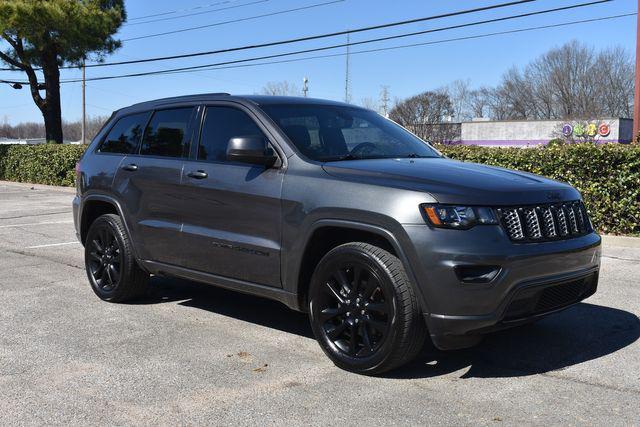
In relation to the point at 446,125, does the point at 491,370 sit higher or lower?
lower

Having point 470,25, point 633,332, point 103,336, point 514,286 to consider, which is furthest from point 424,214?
point 470,25

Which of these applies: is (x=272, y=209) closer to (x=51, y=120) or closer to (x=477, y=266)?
(x=477, y=266)

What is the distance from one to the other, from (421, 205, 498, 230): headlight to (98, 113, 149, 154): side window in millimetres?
3230

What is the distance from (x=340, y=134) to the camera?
5.06 metres

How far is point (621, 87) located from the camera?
7219 centimetres

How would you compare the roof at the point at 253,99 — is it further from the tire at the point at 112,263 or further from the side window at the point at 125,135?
the tire at the point at 112,263

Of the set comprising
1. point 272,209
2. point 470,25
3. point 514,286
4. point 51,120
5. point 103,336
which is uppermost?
point 470,25

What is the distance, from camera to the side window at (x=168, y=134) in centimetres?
549

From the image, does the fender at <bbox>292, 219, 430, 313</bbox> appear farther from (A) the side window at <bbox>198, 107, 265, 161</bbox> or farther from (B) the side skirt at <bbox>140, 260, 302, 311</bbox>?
(A) the side window at <bbox>198, 107, 265, 161</bbox>

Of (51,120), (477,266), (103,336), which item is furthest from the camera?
→ (51,120)

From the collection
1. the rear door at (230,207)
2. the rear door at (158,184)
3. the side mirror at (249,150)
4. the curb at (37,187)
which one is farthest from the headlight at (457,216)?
the curb at (37,187)

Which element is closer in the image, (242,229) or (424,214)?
(424,214)

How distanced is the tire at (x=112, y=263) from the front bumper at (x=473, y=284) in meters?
3.05

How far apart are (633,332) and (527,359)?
1204 mm
